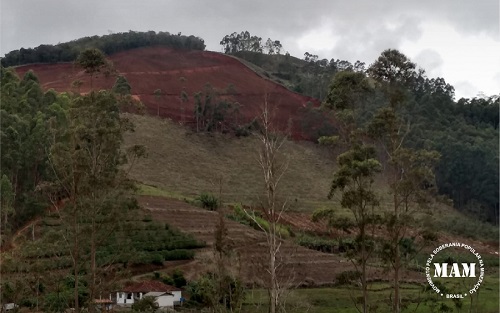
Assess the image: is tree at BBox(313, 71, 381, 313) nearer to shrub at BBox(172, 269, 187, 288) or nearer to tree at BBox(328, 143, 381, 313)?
tree at BBox(328, 143, 381, 313)

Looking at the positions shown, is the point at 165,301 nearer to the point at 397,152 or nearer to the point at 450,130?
the point at 397,152

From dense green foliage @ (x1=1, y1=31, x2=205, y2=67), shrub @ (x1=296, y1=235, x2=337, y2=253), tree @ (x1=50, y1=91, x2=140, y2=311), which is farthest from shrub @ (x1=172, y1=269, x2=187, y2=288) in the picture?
dense green foliage @ (x1=1, y1=31, x2=205, y2=67)

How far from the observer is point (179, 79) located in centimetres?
8238

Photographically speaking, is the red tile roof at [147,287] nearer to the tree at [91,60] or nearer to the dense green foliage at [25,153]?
the dense green foliage at [25,153]

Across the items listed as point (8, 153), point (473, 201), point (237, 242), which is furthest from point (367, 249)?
point (473, 201)

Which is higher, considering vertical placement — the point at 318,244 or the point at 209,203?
the point at 209,203

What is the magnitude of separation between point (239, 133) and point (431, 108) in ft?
74.1

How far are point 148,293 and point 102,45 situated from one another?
61.4m

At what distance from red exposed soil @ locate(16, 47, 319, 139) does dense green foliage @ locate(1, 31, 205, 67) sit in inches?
48.1

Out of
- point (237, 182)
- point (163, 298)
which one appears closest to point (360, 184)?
point (163, 298)

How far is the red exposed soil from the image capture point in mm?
74812

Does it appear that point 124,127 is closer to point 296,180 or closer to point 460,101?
point 296,180

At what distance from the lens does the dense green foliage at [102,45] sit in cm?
8081

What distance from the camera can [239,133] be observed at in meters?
69.7
